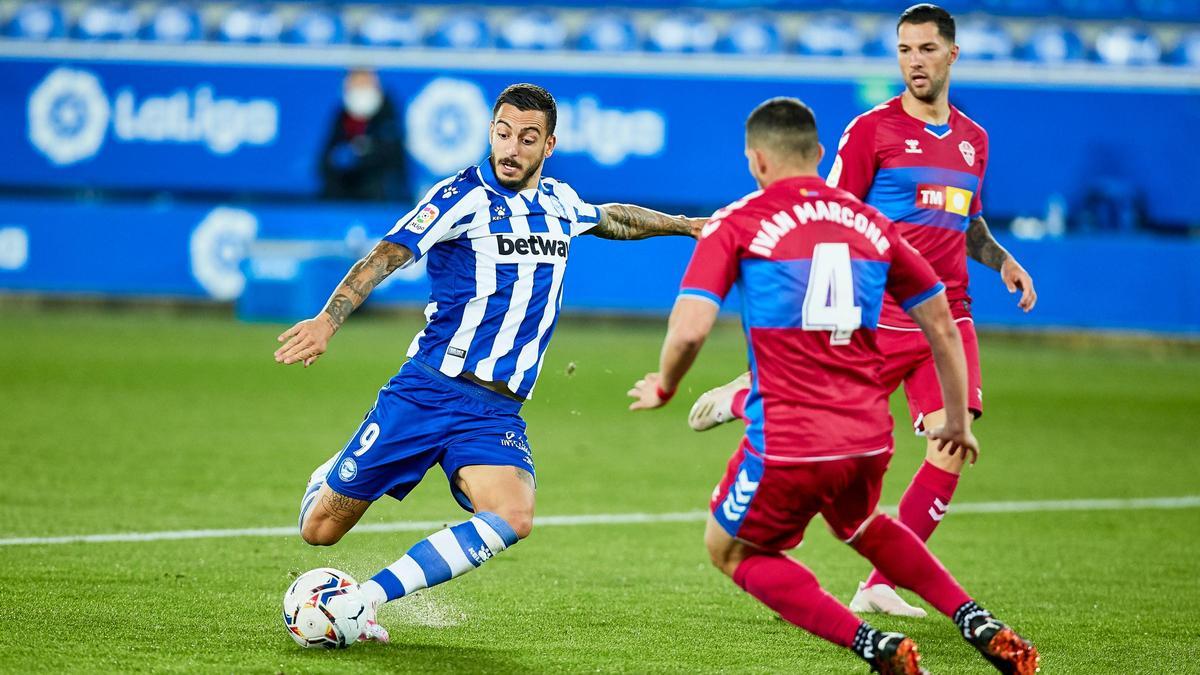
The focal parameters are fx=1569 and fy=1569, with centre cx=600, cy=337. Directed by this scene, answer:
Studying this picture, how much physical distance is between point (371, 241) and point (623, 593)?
12100 mm

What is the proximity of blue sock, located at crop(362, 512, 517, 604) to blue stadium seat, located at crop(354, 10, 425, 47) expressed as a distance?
14712 millimetres

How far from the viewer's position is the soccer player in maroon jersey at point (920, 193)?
20.3 feet

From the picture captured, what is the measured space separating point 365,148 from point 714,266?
47.5ft

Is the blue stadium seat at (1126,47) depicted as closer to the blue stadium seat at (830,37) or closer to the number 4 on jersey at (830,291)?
the blue stadium seat at (830,37)

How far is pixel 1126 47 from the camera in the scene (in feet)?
62.1

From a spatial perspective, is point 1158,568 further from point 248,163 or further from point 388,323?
point 248,163

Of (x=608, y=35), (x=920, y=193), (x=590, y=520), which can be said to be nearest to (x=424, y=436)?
(x=920, y=193)

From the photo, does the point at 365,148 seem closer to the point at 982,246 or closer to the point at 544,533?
the point at 544,533

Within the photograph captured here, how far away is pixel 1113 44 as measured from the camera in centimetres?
1903

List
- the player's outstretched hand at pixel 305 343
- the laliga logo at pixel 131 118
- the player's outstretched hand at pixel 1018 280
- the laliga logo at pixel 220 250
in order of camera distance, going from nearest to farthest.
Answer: the player's outstretched hand at pixel 305 343
the player's outstretched hand at pixel 1018 280
the laliga logo at pixel 220 250
the laliga logo at pixel 131 118

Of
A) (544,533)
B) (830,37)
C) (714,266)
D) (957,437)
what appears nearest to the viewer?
(714,266)

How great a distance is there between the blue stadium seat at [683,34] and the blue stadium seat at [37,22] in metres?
7.37

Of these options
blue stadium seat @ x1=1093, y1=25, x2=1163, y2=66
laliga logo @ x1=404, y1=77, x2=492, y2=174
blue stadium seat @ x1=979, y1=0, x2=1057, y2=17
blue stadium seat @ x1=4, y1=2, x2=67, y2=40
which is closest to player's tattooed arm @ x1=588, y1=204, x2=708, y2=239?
laliga logo @ x1=404, y1=77, x2=492, y2=174

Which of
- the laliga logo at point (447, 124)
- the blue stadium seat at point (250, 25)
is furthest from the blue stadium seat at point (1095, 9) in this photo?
the blue stadium seat at point (250, 25)
